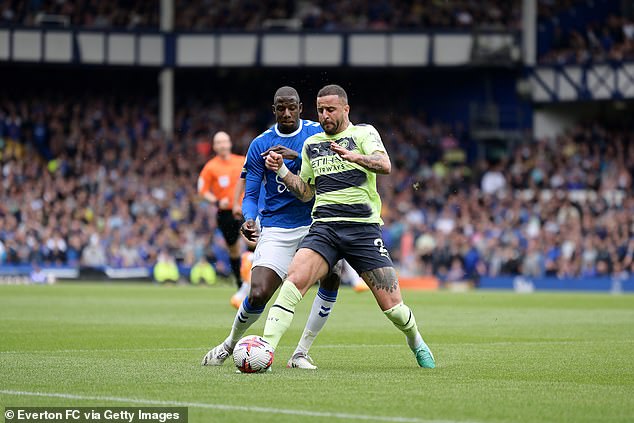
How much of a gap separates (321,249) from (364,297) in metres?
16.1

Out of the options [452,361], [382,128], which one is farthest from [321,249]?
[382,128]

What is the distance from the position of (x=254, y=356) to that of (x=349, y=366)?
1364 millimetres

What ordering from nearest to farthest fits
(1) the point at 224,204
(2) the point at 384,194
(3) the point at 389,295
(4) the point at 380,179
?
(3) the point at 389,295 → (1) the point at 224,204 → (4) the point at 380,179 → (2) the point at 384,194

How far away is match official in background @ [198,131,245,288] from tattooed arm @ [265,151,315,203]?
8783mm

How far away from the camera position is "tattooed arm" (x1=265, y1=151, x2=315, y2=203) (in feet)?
34.1

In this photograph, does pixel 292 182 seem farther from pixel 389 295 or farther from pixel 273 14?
pixel 273 14

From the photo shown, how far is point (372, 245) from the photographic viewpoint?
1048 centimetres

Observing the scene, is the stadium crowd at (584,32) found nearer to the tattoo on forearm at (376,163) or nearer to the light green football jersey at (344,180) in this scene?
the light green football jersey at (344,180)

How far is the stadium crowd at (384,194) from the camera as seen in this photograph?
1391 inches

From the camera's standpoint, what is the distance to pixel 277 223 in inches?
433

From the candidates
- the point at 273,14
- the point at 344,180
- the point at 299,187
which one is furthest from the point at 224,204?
the point at 273,14

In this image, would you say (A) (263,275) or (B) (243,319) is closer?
(A) (263,275)

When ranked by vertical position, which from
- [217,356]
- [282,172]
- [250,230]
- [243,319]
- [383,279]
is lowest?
[217,356]

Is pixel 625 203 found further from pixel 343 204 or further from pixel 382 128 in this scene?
pixel 343 204
